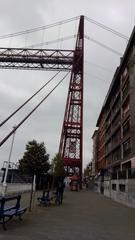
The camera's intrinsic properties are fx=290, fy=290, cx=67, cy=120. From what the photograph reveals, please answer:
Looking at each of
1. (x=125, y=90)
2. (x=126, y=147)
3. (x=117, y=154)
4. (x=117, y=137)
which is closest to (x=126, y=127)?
(x=126, y=147)

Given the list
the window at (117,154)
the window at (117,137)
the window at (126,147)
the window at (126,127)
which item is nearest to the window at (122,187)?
the window at (126,147)

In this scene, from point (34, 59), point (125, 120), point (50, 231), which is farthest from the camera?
point (34, 59)

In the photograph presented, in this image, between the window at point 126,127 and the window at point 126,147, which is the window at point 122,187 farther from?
the window at point 126,127

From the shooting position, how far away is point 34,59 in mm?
50375

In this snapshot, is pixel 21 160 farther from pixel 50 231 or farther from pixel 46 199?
pixel 50 231

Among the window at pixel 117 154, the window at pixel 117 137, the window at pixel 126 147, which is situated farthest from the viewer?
the window at pixel 117 137

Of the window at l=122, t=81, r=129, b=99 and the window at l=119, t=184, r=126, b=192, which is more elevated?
the window at l=122, t=81, r=129, b=99

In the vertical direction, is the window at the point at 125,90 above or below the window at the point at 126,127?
above

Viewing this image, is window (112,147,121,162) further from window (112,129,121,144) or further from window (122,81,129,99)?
window (122,81,129,99)

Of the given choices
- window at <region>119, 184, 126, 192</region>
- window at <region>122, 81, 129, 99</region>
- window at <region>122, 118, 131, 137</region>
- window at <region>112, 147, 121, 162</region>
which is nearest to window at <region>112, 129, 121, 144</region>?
window at <region>112, 147, 121, 162</region>

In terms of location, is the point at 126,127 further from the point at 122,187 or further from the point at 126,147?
the point at 122,187

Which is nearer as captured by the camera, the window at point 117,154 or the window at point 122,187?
the window at point 122,187

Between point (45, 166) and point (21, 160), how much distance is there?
4.64m

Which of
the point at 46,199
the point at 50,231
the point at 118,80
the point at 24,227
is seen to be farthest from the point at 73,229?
the point at 118,80
